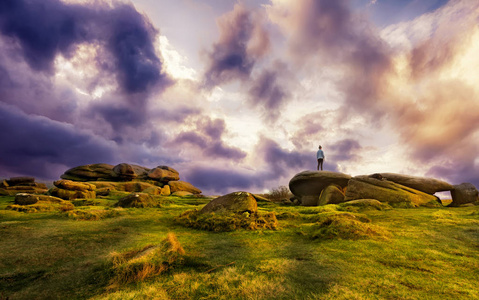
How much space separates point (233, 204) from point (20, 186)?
35942mm

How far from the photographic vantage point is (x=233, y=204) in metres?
11.0

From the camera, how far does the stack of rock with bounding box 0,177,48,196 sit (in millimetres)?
29384

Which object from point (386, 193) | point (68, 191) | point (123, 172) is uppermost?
point (123, 172)

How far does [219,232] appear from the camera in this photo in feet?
27.1

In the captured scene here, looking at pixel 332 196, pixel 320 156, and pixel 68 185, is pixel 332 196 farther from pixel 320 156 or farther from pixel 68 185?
pixel 68 185

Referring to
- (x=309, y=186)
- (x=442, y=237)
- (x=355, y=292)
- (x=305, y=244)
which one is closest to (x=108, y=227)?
(x=305, y=244)

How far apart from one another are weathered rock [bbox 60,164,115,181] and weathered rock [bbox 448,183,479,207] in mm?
51774

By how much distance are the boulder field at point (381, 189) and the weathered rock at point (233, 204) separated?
10740mm

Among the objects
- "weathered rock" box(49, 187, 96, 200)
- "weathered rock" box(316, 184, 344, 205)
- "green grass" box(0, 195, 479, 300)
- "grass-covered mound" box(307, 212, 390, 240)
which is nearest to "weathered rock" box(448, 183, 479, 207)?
"weathered rock" box(316, 184, 344, 205)

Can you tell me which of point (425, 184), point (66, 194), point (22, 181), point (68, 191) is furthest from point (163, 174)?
point (425, 184)

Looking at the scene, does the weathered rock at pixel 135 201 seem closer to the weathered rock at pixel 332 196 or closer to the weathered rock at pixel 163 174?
the weathered rock at pixel 332 196

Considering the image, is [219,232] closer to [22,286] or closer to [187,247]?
[187,247]

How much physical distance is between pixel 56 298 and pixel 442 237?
30.0ft

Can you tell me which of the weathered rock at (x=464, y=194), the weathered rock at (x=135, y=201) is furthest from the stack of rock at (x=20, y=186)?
the weathered rock at (x=464, y=194)
